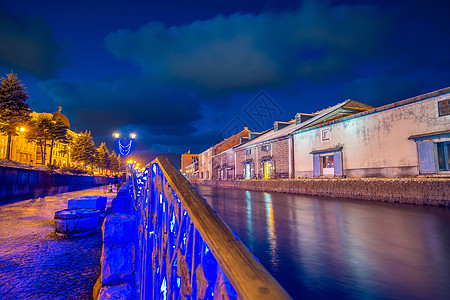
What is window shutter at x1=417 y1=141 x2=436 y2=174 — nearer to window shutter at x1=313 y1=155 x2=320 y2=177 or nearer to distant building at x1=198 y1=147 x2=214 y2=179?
window shutter at x1=313 y1=155 x2=320 y2=177

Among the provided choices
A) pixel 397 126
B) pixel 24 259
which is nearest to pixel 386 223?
pixel 24 259

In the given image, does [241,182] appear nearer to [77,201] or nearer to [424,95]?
[424,95]

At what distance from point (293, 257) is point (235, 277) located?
4855mm

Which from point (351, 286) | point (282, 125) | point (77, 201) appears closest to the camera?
point (351, 286)

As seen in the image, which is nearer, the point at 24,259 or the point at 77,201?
the point at 24,259

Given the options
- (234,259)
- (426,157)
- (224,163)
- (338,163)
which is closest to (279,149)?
(338,163)

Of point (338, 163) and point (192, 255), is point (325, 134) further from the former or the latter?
point (192, 255)

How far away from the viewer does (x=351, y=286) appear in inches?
146

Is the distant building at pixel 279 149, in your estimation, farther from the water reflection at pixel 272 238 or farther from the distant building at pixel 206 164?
the distant building at pixel 206 164

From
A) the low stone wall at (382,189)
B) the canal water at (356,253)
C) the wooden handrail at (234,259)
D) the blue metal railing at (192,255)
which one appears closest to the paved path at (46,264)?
the blue metal railing at (192,255)

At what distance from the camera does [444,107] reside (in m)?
13.4

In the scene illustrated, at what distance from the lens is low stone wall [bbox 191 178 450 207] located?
10.6m

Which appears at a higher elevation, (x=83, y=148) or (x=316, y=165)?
(x=83, y=148)

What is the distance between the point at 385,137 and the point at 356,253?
14.7 meters
